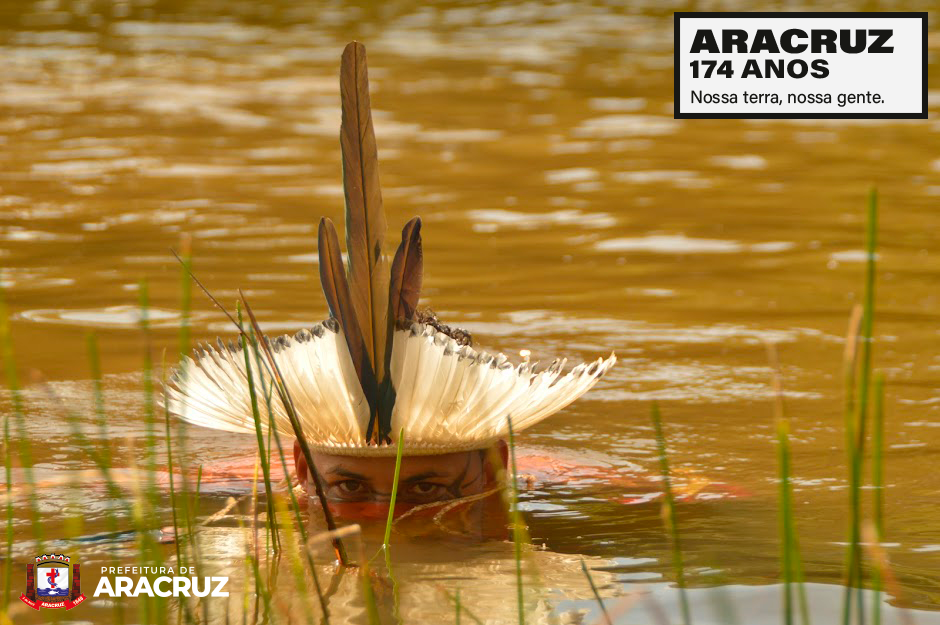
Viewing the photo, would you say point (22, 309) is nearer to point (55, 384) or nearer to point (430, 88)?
point (55, 384)

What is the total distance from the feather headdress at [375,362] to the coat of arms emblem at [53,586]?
1.16 feet

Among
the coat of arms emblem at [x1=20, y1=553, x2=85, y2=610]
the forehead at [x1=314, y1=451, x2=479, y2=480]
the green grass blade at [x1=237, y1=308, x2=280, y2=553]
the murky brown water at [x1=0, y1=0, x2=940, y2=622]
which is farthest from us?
the murky brown water at [x1=0, y1=0, x2=940, y2=622]

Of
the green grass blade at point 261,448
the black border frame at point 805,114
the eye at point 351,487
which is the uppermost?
the black border frame at point 805,114

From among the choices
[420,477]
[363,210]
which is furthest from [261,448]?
[420,477]

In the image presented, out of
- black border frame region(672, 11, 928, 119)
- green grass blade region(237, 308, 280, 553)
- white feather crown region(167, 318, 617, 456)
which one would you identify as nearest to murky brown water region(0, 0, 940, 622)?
black border frame region(672, 11, 928, 119)

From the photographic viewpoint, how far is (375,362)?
242cm

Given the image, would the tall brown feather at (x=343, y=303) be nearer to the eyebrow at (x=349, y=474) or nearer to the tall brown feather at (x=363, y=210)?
the tall brown feather at (x=363, y=210)

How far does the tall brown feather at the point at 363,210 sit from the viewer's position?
234 centimetres

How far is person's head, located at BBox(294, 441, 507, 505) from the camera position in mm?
2520

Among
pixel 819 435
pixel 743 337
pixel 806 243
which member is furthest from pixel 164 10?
pixel 819 435

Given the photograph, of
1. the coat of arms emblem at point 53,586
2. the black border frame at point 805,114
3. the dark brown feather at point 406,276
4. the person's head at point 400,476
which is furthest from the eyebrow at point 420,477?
the black border frame at point 805,114

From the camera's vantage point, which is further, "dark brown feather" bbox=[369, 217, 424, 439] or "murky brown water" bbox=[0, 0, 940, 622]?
"murky brown water" bbox=[0, 0, 940, 622]

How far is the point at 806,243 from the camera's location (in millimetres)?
5719

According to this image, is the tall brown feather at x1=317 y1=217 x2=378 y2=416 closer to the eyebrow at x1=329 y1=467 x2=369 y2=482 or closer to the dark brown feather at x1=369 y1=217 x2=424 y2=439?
the dark brown feather at x1=369 y1=217 x2=424 y2=439
